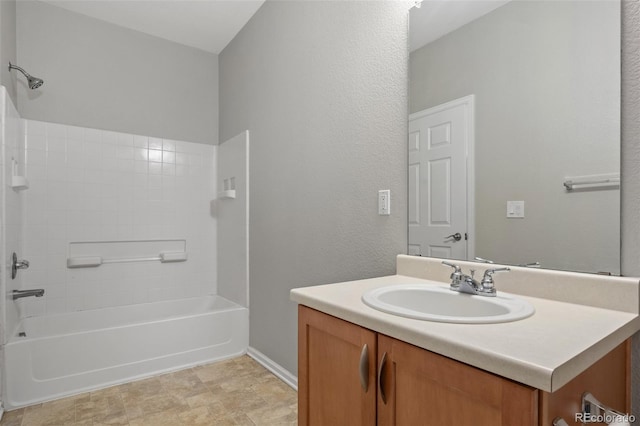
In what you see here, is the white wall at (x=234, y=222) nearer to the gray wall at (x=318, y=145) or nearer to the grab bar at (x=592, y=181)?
the gray wall at (x=318, y=145)

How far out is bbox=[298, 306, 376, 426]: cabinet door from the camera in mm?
921

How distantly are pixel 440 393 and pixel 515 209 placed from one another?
72 centimetres

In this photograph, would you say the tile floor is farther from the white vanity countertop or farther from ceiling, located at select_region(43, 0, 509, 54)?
ceiling, located at select_region(43, 0, 509, 54)

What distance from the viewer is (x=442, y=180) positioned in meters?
1.41

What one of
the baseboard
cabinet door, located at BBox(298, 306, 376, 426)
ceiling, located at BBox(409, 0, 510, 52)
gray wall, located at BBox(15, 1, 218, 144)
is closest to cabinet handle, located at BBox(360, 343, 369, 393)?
cabinet door, located at BBox(298, 306, 376, 426)

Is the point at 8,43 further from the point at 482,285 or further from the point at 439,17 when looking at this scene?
the point at 482,285

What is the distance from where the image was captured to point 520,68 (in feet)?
3.83

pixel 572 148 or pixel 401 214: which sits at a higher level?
pixel 572 148

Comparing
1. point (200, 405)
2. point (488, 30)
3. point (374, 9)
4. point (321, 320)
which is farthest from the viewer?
point (200, 405)

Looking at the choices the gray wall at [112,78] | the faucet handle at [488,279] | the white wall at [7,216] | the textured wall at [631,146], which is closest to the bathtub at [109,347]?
the white wall at [7,216]

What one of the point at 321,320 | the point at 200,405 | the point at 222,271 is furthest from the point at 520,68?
the point at 222,271

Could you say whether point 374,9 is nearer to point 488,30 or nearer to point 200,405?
point 488,30

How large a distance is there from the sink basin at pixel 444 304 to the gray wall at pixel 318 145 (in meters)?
0.34

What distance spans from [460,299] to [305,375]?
0.57 meters
